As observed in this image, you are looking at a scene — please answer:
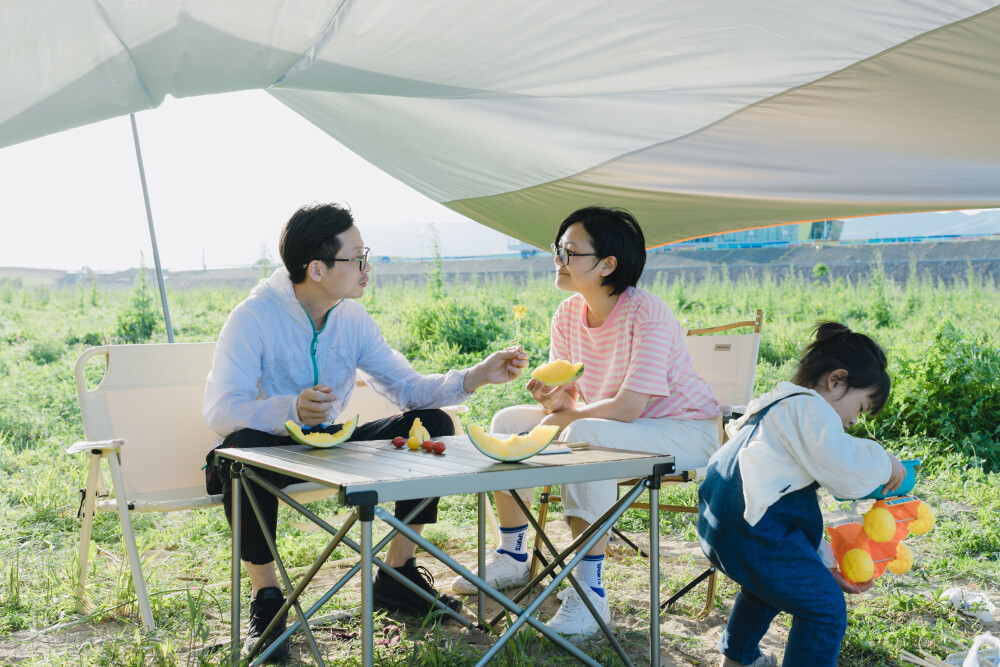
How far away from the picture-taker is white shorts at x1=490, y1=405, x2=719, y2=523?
2557 mm

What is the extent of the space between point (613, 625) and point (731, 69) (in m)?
1.81

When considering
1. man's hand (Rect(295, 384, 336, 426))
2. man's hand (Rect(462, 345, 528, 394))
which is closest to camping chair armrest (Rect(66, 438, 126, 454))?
man's hand (Rect(295, 384, 336, 426))

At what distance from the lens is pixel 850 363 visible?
2146 mm

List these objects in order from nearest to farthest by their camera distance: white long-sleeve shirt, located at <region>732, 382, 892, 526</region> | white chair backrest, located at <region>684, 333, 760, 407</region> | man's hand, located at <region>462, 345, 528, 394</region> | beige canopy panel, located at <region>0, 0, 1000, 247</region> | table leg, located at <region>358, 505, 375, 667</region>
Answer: table leg, located at <region>358, 505, 375, 667</region>, white long-sleeve shirt, located at <region>732, 382, 892, 526</region>, beige canopy panel, located at <region>0, 0, 1000, 247</region>, man's hand, located at <region>462, 345, 528, 394</region>, white chair backrest, located at <region>684, 333, 760, 407</region>

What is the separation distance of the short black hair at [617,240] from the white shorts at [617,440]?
1.65 ft

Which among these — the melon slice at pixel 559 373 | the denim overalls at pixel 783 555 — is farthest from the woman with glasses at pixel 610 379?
the denim overalls at pixel 783 555

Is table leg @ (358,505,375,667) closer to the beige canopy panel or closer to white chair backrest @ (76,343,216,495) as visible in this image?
the beige canopy panel

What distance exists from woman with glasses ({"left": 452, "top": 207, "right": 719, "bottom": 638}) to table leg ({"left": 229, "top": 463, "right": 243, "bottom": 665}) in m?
0.90

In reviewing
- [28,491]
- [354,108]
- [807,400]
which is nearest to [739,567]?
[807,400]

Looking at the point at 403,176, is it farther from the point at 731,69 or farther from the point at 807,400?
the point at 807,400

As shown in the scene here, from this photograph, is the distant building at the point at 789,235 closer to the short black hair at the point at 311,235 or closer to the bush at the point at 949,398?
the bush at the point at 949,398

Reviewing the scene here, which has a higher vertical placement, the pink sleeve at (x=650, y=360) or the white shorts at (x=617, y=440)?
the pink sleeve at (x=650, y=360)

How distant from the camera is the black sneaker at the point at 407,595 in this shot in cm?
283

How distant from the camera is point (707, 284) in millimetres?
12805
